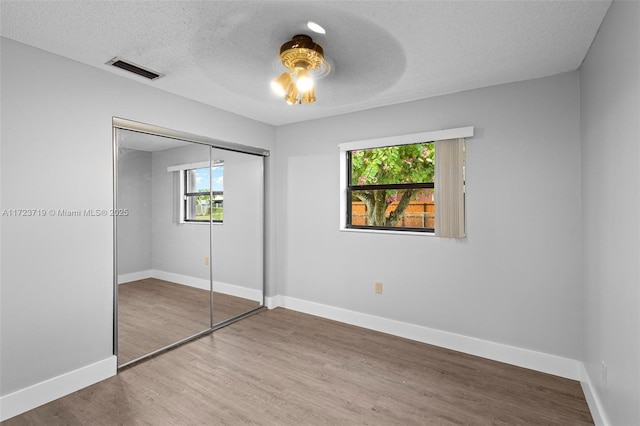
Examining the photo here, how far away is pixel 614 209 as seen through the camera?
1669mm

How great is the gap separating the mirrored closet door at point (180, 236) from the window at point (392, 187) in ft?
4.22

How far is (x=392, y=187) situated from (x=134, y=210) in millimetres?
2554

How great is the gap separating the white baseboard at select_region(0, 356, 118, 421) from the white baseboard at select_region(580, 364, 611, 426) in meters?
3.41

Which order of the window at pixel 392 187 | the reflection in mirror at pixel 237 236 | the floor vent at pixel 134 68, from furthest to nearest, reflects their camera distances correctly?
the reflection in mirror at pixel 237 236, the window at pixel 392 187, the floor vent at pixel 134 68

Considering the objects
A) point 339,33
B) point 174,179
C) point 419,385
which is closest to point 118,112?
point 174,179

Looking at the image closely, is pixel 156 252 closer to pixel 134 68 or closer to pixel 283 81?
pixel 134 68

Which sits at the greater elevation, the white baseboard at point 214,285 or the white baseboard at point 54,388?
the white baseboard at point 214,285

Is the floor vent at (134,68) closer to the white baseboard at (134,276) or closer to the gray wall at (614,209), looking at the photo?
the white baseboard at (134,276)

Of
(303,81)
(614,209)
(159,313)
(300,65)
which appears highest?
(300,65)

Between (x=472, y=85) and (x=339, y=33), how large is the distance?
1.51 m

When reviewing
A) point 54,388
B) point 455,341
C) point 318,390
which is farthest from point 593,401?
point 54,388

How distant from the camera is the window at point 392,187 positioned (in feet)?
10.8

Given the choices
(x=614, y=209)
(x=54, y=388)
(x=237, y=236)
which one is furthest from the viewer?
(x=237, y=236)

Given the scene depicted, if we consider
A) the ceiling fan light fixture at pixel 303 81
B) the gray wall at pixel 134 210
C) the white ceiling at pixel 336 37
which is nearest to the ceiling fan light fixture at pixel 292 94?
the ceiling fan light fixture at pixel 303 81
